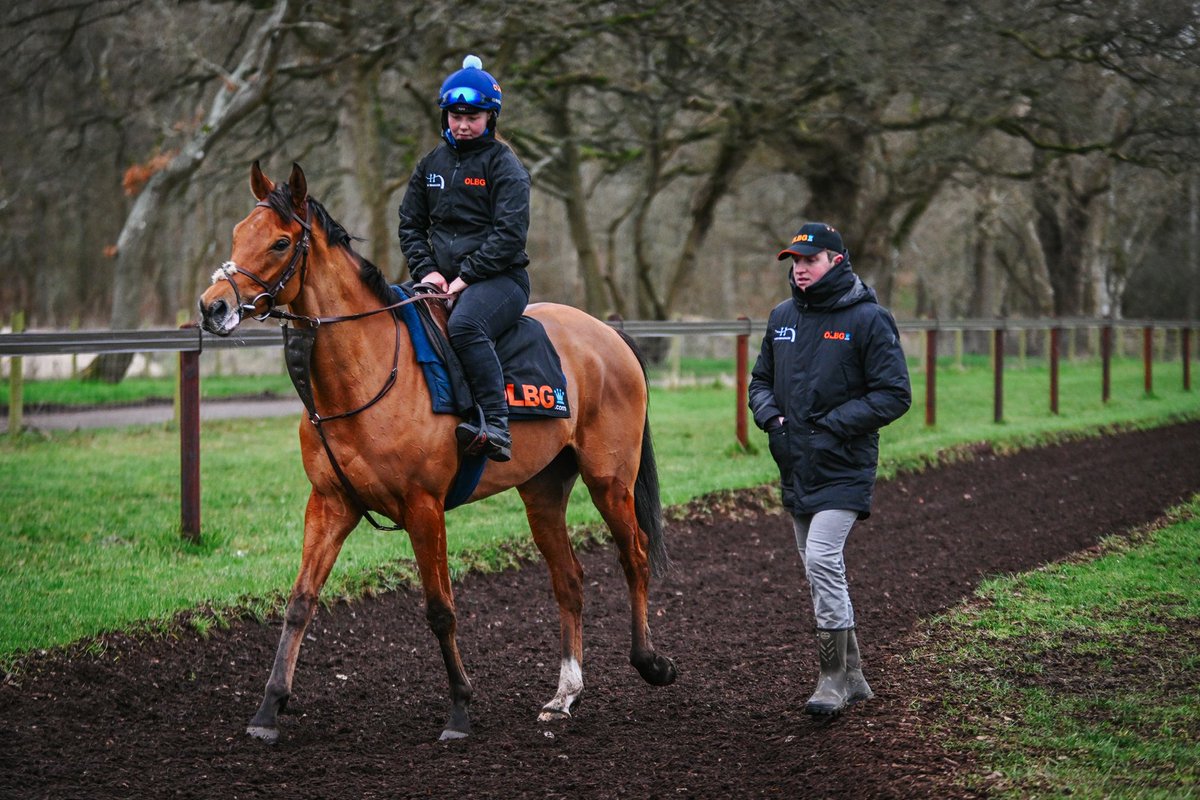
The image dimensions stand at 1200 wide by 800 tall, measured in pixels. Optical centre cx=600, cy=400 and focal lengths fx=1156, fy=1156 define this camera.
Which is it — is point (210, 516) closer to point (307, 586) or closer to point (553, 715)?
point (307, 586)

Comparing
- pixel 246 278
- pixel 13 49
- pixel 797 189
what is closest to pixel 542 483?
pixel 246 278

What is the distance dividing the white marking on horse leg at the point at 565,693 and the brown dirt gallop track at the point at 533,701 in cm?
8

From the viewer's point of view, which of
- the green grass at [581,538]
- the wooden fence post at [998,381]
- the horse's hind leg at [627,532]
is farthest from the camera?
→ the wooden fence post at [998,381]

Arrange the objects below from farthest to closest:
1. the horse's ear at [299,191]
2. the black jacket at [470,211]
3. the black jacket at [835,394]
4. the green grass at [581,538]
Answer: the black jacket at [470,211] → the black jacket at [835,394] → the horse's ear at [299,191] → the green grass at [581,538]

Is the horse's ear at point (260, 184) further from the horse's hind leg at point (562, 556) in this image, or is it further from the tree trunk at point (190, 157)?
the tree trunk at point (190, 157)

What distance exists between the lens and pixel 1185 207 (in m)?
34.6

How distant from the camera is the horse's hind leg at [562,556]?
18.4ft

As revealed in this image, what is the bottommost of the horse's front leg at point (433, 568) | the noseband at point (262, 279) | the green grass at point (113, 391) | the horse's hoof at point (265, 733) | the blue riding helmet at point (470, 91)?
the horse's hoof at point (265, 733)

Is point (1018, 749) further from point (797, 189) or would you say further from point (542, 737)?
point (797, 189)

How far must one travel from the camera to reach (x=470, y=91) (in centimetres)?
553

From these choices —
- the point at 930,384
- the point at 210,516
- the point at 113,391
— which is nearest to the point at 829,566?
the point at 210,516

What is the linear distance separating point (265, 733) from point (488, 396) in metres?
1.79

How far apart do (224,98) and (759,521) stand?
13.6 meters

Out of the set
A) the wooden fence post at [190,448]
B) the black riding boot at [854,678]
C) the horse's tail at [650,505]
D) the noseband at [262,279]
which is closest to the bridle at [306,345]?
the noseband at [262,279]
